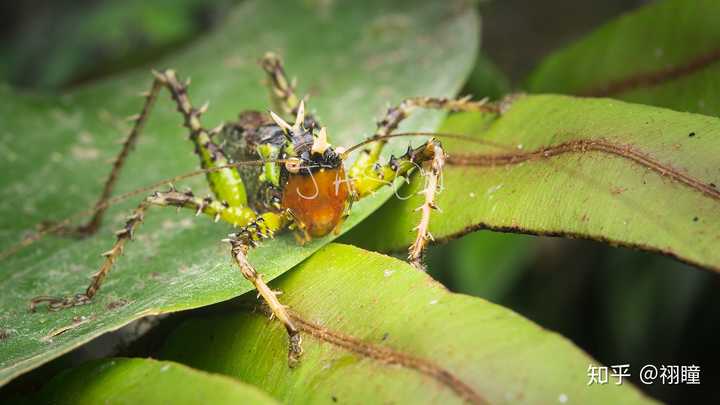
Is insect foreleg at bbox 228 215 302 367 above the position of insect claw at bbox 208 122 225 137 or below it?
below

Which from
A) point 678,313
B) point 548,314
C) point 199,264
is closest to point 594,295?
point 548,314

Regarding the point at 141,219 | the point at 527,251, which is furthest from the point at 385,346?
the point at 527,251

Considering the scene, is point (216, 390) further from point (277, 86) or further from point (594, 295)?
point (594, 295)

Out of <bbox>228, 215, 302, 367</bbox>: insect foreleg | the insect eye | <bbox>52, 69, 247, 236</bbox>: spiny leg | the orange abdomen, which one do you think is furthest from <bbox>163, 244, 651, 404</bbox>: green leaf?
<bbox>52, 69, 247, 236</bbox>: spiny leg

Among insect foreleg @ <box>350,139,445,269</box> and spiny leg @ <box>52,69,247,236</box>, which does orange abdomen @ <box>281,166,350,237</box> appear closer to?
insect foreleg @ <box>350,139,445,269</box>

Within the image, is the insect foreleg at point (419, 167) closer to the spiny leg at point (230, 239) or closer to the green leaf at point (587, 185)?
the green leaf at point (587, 185)

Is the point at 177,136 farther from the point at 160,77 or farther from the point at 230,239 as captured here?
the point at 230,239

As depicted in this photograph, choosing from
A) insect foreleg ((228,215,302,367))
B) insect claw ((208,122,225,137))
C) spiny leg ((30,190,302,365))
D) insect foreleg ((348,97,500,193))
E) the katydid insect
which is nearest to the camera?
insect foreleg ((228,215,302,367))
